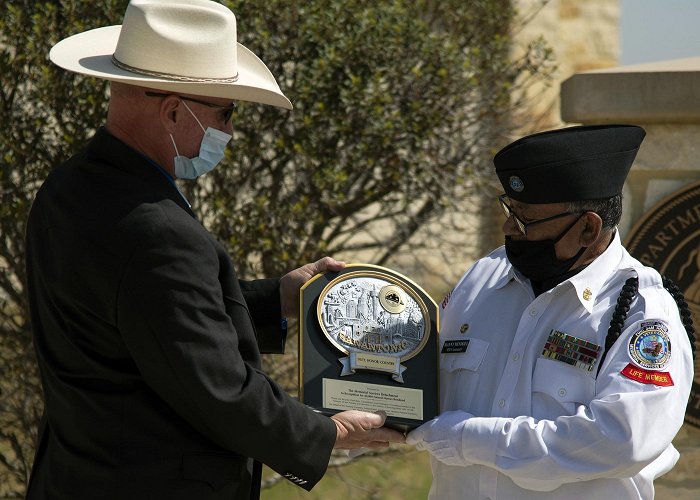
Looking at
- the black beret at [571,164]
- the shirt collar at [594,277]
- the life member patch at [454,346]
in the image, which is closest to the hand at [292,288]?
the life member patch at [454,346]

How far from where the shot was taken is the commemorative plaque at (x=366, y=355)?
293 centimetres

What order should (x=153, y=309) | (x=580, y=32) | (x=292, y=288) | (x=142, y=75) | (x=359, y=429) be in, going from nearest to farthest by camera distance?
(x=153, y=309)
(x=142, y=75)
(x=359, y=429)
(x=292, y=288)
(x=580, y=32)

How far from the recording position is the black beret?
279 centimetres

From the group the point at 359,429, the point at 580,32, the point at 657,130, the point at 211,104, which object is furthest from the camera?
the point at 580,32

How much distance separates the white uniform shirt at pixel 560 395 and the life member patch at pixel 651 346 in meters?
0.01

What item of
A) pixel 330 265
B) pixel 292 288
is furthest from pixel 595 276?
pixel 292 288

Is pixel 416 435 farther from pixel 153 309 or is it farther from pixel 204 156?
pixel 204 156

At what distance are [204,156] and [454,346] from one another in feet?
2.99

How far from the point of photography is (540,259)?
287 cm

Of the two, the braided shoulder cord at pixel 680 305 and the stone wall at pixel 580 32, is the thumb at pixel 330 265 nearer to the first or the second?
the braided shoulder cord at pixel 680 305

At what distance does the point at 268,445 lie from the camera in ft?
8.93

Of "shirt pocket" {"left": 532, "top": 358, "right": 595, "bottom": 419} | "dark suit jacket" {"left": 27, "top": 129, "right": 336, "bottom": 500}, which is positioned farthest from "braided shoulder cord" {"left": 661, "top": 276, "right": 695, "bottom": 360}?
"dark suit jacket" {"left": 27, "top": 129, "right": 336, "bottom": 500}

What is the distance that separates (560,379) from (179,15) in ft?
4.71

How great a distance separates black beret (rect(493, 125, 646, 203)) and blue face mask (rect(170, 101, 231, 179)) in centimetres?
82
